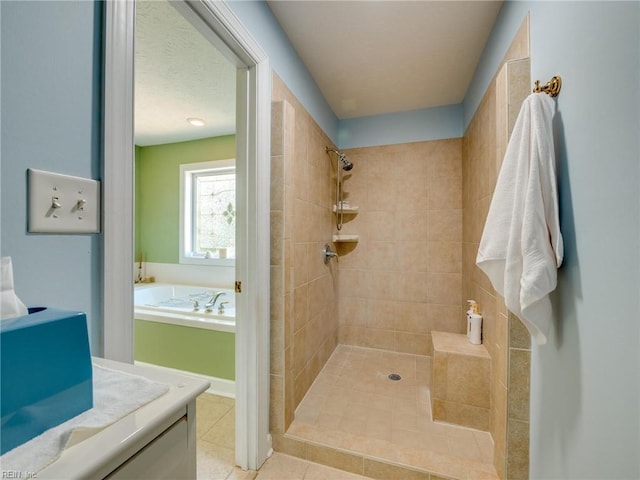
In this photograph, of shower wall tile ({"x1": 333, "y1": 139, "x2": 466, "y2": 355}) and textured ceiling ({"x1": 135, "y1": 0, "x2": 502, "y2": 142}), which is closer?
textured ceiling ({"x1": 135, "y1": 0, "x2": 502, "y2": 142})

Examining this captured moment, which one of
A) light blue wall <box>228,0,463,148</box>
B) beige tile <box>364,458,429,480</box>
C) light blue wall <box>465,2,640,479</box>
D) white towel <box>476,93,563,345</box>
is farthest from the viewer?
light blue wall <box>228,0,463,148</box>

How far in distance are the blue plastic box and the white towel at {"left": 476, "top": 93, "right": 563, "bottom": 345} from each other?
3.71ft

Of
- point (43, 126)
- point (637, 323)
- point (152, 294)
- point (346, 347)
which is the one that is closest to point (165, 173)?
point (152, 294)

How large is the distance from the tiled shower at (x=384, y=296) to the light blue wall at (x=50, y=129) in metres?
0.90

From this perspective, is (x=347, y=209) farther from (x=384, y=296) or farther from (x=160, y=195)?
(x=160, y=195)

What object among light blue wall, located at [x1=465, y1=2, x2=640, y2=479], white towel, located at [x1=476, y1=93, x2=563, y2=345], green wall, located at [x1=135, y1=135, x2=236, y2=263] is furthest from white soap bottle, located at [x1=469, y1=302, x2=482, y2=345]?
green wall, located at [x1=135, y1=135, x2=236, y2=263]

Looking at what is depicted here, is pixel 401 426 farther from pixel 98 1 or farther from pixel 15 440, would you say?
pixel 98 1

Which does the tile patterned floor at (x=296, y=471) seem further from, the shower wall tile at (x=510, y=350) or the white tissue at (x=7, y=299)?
the white tissue at (x=7, y=299)

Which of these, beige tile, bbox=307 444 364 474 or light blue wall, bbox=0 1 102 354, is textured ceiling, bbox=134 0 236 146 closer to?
light blue wall, bbox=0 1 102 354

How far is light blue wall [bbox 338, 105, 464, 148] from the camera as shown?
2.46m

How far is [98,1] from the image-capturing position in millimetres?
629

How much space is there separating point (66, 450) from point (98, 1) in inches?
35.4

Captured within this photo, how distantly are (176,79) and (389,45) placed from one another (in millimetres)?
1587

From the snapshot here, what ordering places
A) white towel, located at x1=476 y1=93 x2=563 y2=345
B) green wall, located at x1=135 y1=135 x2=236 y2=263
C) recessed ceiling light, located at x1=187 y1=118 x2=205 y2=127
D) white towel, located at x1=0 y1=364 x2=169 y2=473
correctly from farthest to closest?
1. green wall, located at x1=135 y1=135 x2=236 y2=263
2. recessed ceiling light, located at x1=187 y1=118 x2=205 y2=127
3. white towel, located at x1=476 y1=93 x2=563 y2=345
4. white towel, located at x1=0 y1=364 x2=169 y2=473
